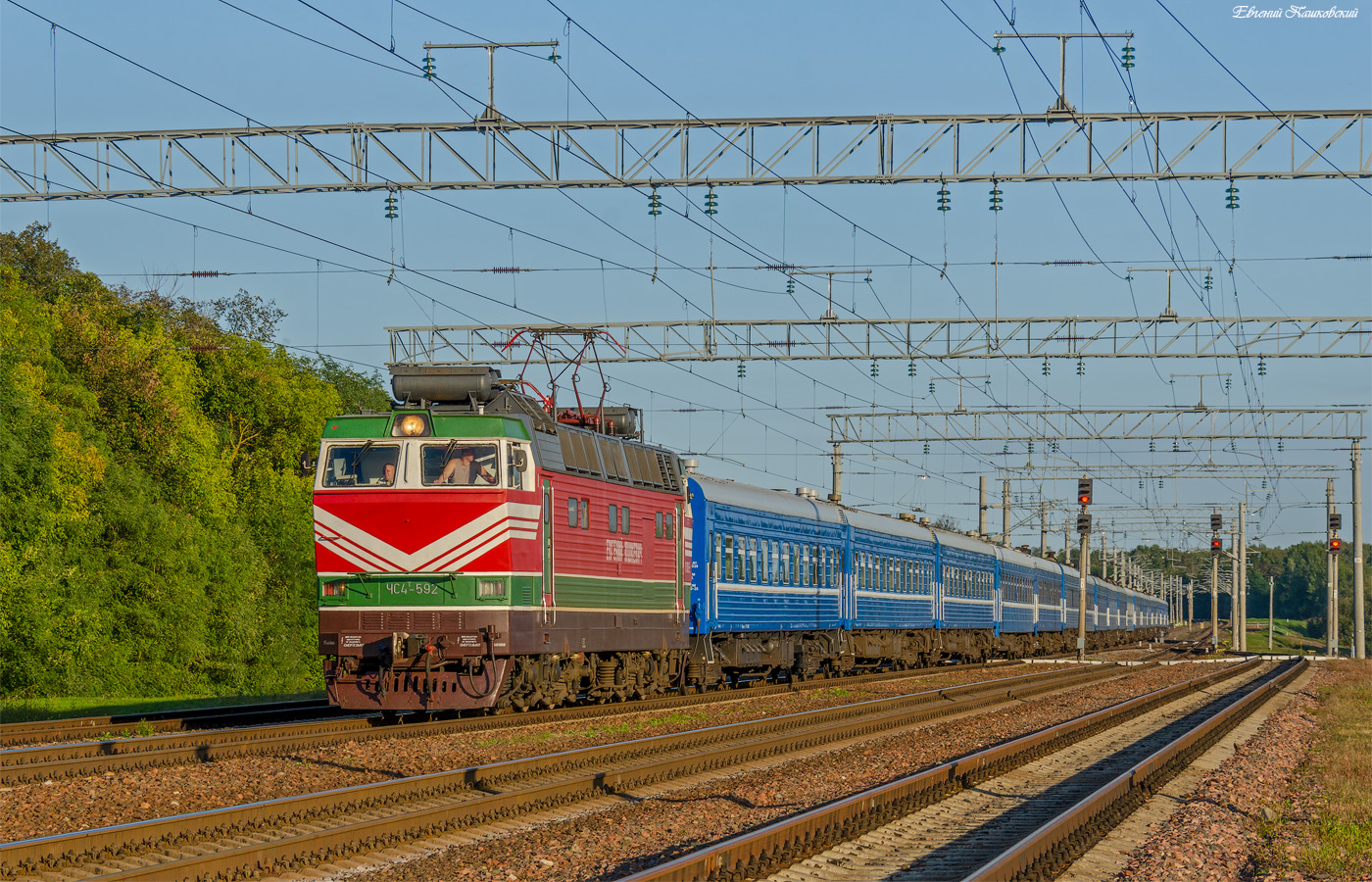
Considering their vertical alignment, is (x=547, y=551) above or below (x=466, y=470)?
below

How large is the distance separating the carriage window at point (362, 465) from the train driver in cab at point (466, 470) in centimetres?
71

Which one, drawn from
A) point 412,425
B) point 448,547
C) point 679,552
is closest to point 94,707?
point 679,552

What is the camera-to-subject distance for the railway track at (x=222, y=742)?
47.2 feet

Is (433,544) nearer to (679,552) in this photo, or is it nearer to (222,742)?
→ (222,742)

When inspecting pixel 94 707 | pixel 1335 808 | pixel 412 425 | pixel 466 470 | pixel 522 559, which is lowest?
pixel 94 707

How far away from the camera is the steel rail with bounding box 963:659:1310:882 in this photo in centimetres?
1032

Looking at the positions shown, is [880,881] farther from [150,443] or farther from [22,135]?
[150,443]

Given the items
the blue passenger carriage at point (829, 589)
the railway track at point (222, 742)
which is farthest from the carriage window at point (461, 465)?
the blue passenger carriage at point (829, 589)

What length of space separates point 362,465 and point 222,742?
4.12 metres

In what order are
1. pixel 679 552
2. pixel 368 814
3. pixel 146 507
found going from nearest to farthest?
pixel 368 814, pixel 679 552, pixel 146 507

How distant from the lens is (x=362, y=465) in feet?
63.9

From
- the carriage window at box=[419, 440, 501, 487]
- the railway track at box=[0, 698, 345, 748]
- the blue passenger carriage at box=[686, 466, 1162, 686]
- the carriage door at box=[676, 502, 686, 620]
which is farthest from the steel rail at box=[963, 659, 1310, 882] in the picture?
the railway track at box=[0, 698, 345, 748]

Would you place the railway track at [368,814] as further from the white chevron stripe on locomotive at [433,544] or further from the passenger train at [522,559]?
the white chevron stripe on locomotive at [433,544]

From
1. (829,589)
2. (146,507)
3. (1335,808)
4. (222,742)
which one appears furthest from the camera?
(146,507)
